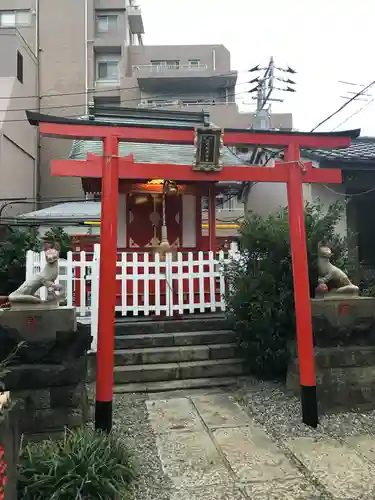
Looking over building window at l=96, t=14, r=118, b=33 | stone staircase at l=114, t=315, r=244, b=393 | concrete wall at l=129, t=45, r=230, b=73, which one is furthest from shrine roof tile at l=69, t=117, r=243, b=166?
concrete wall at l=129, t=45, r=230, b=73

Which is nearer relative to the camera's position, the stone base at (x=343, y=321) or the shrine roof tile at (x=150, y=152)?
the stone base at (x=343, y=321)

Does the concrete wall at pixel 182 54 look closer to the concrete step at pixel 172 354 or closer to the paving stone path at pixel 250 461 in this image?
the concrete step at pixel 172 354

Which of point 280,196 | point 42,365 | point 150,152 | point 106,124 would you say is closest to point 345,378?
point 42,365

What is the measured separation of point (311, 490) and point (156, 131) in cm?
375

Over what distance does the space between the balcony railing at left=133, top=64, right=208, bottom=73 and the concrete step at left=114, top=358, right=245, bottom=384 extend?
25.9 meters

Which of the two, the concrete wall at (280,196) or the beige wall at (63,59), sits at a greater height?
the beige wall at (63,59)

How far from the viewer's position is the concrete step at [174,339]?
6.59 metres

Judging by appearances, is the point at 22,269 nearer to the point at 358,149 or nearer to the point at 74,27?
the point at 358,149

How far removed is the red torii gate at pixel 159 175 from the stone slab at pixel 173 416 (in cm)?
69

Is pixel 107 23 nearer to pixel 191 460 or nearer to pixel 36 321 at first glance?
pixel 36 321

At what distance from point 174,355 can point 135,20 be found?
1190 inches

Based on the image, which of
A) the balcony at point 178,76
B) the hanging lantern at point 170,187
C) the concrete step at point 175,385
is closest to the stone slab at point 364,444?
the concrete step at point 175,385

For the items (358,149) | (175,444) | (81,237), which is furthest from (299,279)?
(81,237)

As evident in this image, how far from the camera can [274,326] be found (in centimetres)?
565
